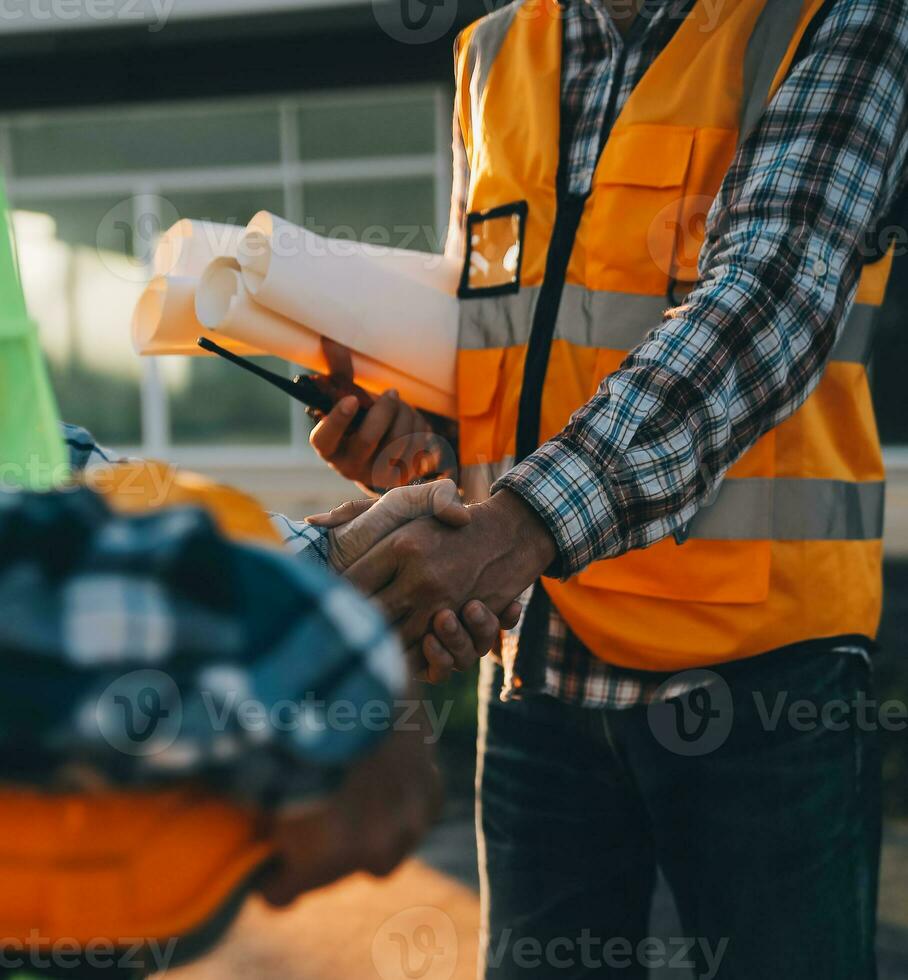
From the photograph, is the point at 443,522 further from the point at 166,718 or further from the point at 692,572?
the point at 166,718

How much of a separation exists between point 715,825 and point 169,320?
1137 millimetres

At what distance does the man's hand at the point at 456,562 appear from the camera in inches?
49.9

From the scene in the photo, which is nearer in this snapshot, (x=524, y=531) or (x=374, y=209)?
(x=524, y=531)

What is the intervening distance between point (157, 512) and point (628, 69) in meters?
1.30

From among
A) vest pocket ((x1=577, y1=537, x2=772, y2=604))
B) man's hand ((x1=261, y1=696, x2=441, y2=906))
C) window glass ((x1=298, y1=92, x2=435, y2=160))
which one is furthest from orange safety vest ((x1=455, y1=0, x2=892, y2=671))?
window glass ((x1=298, y1=92, x2=435, y2=160))

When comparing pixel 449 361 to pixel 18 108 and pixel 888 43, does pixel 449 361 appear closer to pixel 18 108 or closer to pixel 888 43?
pixel 888 43

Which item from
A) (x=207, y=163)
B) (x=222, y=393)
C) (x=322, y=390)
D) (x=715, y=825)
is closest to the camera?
(x=715, y=825)

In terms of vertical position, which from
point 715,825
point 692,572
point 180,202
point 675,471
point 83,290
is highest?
point 675,471

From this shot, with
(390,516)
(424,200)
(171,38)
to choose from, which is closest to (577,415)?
(390,516)

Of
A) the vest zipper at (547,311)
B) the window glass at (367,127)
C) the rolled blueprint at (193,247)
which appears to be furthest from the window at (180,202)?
the vest zipper at (547,311)

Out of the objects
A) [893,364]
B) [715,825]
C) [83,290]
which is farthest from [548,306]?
[83,290]

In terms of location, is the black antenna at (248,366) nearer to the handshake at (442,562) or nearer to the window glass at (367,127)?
the handshake at (442,562)

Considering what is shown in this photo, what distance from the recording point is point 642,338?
150 centimetres

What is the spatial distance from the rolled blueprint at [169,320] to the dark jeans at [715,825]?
82cm
